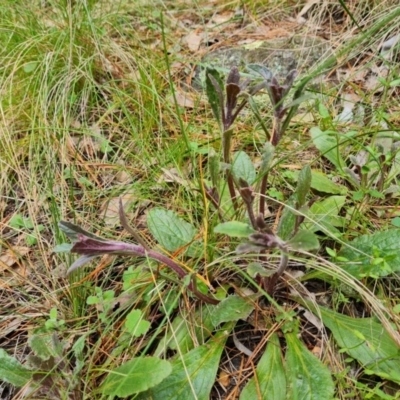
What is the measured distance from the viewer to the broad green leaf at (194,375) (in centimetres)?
117

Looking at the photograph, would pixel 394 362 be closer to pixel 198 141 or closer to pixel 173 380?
pixel 173 380

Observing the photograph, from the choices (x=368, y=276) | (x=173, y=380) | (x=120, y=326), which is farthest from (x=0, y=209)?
(x=368, y=276)

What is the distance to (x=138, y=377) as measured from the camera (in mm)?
1118

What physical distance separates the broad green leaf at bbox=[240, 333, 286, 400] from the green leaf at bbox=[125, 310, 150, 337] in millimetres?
298

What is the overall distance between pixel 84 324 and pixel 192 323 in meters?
0.33

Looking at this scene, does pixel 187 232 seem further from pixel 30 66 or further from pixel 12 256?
pixel 30 66

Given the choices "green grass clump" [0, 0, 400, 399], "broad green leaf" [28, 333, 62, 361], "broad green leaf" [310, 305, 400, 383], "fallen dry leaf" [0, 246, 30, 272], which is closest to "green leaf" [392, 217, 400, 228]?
"green grass clump" [0, 0, 400, 399]

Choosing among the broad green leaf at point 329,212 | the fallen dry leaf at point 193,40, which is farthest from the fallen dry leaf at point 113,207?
the fallen dry leaf at point 193,40

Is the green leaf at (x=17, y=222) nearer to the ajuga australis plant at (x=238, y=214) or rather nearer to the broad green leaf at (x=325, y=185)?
the ajuga australis plant at (x=238, y=214)

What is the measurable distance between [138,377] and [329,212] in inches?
29.8

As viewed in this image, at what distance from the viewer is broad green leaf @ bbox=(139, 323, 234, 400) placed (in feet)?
3.84

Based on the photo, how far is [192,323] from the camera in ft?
4.28

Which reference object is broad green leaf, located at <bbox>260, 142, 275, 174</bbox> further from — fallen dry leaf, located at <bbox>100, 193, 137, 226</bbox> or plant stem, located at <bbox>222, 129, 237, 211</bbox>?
fallen dry leaf, located at <bbox>100, 193, 137, 226</bbox>

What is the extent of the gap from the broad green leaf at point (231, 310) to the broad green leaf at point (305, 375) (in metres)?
0.14
